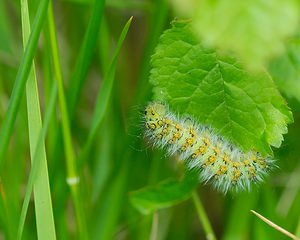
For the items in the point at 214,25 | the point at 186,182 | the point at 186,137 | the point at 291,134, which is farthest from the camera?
the point at 291,134

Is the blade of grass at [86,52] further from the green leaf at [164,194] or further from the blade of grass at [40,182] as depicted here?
the green leaf at [164,194]

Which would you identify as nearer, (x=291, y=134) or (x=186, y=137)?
(x=186, y=137)

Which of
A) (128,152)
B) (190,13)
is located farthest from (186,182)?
(190,13)

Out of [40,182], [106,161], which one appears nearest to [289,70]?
[40,182]

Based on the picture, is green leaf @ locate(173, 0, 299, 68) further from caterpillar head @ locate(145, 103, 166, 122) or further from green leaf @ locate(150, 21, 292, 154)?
caterpillar head @ locate(145, 103, 166, 122)

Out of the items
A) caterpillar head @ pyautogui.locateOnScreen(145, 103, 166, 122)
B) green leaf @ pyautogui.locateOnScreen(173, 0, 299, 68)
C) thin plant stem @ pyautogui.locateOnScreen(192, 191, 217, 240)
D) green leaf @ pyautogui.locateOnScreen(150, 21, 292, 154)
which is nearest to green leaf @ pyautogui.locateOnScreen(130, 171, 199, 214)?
thin plant stem @ pyautogui.locateOnScreen(192, 191, 217, 240)

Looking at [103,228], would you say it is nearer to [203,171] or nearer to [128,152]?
[128,152]

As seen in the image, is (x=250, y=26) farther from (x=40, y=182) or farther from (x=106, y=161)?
(x=106, y=161)
